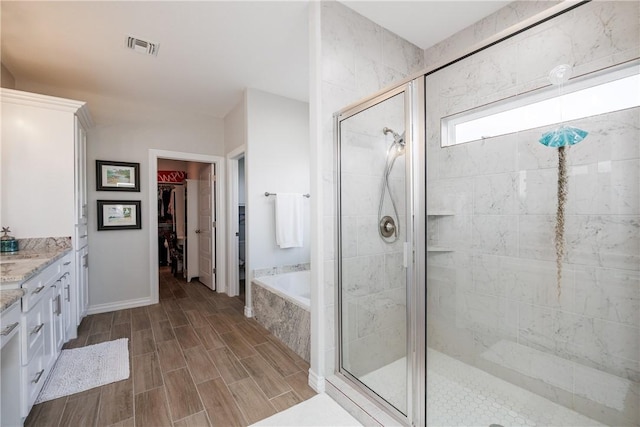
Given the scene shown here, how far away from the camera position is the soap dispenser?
2.18 metres

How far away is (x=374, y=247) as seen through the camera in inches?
71.8

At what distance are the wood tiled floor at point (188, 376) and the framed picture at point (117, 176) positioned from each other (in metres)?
1.55

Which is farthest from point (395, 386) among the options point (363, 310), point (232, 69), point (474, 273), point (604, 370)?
point (232, 69)

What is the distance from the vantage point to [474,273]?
190 centimetres

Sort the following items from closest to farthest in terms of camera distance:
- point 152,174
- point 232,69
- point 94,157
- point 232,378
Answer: point 232,378 < point 232,69 < point 94,157 < point 152,174

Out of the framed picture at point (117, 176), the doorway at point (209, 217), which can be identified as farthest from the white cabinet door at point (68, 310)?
the framed picture at point (117, 176)

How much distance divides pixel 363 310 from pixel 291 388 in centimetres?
74

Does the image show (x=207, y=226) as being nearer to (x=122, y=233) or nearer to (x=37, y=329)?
(x=122, y=233)

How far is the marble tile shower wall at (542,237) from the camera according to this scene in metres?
1.46

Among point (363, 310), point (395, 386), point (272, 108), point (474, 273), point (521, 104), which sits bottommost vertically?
point (395, 386)

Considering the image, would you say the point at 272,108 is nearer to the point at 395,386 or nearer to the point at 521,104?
the point at 521,104

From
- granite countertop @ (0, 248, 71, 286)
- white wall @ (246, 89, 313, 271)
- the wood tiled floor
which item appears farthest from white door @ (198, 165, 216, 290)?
granite countertop @ (0, 248, 71, 286)

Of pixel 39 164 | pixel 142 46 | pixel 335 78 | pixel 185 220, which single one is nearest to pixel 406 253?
pixel 335 78

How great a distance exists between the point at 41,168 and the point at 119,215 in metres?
1.15
